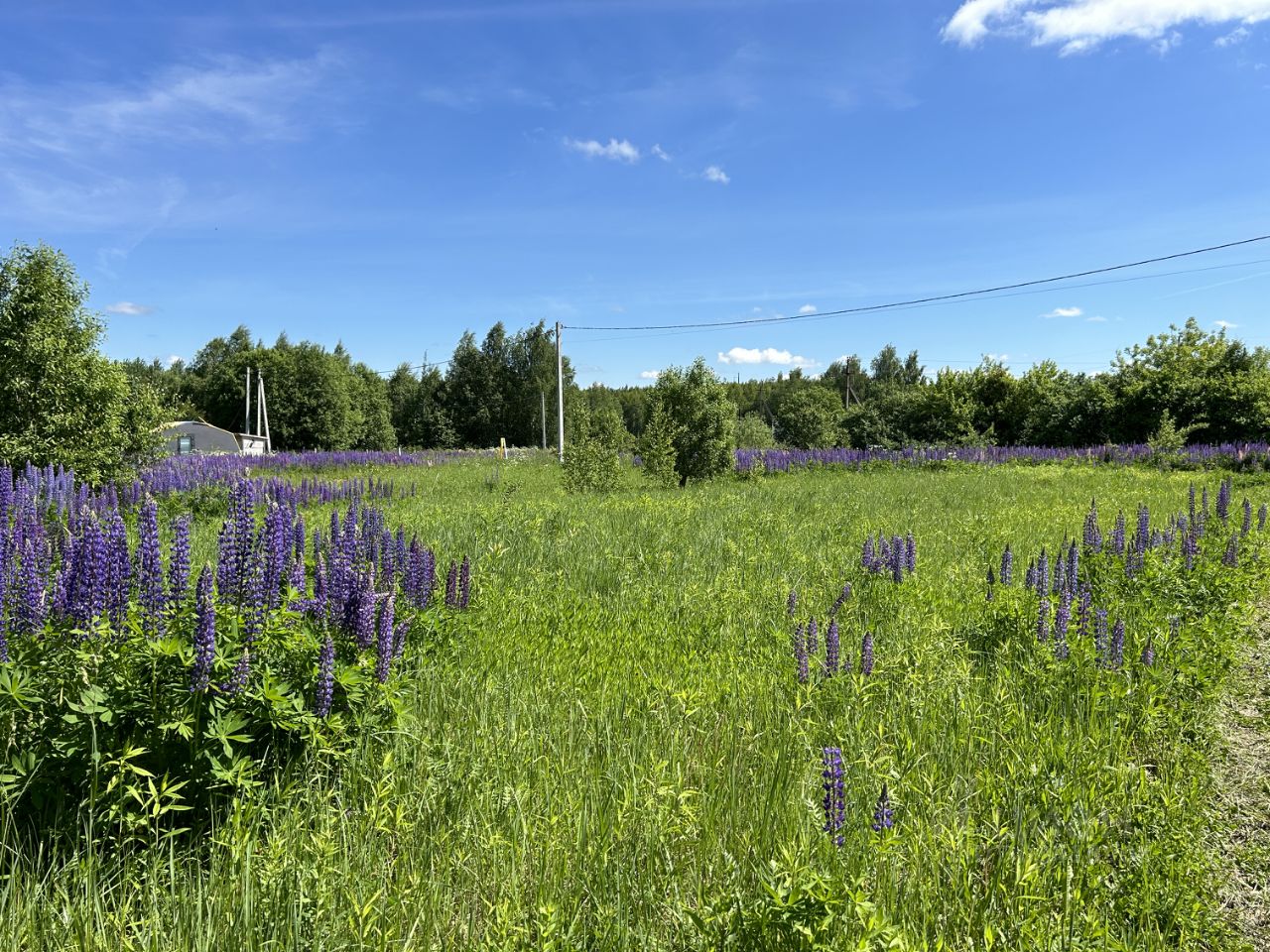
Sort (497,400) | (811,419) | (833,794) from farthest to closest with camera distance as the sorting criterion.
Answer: (497,400), (811,419), (833,794)

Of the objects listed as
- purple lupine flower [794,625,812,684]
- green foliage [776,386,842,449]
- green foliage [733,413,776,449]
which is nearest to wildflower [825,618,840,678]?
purple lupine flower [794,625,812,684]

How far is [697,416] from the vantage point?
20016 mm

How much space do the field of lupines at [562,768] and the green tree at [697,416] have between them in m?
14.8

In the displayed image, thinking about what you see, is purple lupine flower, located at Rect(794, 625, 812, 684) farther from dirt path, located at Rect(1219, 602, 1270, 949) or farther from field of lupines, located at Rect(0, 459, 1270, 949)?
dirt path, located at Rect(1219, 602, 1270, 949)

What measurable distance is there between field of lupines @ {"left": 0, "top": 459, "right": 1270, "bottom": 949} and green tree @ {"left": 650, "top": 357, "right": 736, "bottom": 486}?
1484 cm

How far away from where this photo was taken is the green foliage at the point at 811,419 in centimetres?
4397

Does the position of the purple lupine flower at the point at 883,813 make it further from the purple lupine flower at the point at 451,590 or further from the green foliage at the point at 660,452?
the green foliage at the point at 660,452

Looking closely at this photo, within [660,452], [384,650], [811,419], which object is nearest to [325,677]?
[384,650]

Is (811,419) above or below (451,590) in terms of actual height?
above

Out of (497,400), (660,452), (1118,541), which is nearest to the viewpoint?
(1118,541)

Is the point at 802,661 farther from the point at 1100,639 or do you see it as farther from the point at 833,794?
the point at 1100,639

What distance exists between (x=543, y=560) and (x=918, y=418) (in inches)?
1319

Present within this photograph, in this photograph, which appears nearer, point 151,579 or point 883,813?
point 883,813

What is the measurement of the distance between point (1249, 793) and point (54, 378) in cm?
1729
